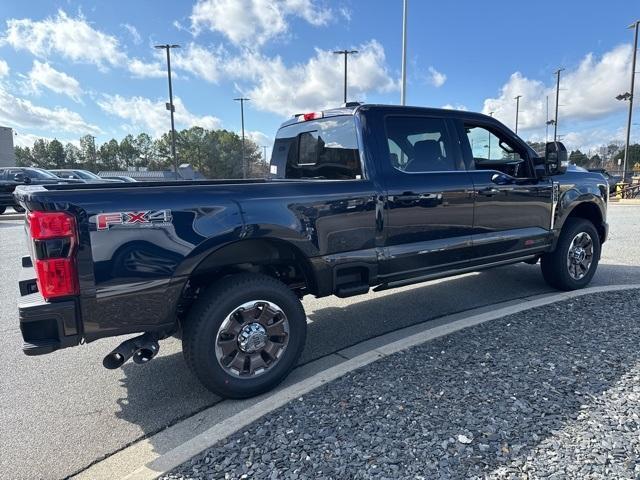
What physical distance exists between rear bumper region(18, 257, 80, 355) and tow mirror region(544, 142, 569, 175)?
4455 millimetres

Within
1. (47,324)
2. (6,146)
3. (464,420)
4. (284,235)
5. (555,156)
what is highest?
(6,146)

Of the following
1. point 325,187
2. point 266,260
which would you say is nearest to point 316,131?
point 325,187

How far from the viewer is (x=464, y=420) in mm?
2539

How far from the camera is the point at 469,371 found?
312cm

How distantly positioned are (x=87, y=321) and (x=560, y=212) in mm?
4688

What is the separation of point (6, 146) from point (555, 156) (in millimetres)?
66565

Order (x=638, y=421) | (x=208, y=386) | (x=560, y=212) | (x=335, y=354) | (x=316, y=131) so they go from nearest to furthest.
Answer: (x=638, y=421) < (x=208, y=386) < (x=335, y=354) < (x=316, y=131) < (x=560, y=212)

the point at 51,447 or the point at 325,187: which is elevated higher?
the point at 325,187

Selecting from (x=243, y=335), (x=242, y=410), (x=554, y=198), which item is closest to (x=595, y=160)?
(x=554, y=198)

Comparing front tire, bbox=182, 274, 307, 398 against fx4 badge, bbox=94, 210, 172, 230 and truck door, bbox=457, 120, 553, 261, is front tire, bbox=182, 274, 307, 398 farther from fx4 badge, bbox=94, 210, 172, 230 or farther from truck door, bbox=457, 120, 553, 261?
truck door, bbox=457, 120, 553, 261

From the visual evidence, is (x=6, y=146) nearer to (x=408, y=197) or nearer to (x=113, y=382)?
(x=113, y=382)

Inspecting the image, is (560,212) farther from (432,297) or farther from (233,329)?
(233,329)

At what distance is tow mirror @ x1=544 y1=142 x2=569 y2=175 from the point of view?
182 inches

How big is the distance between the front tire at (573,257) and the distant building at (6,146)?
6526 centimetres
